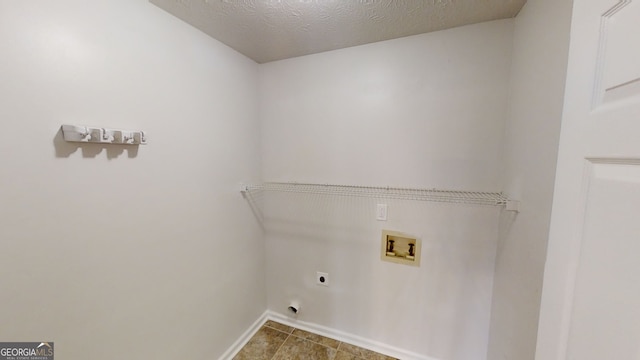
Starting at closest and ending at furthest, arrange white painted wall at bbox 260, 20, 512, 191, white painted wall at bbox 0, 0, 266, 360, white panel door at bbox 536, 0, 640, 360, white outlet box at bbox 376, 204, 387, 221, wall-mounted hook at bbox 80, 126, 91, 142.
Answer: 1. white panel door at bbox 536, 0, 640, 360
2. white painted wall at bbox 0, 0, 266, 360
3. wall-mounted hook at bbox 80, 126, 91, 142
4. white painted wall at bbox 260, 20, 512, 191
5. white outlet box at bbox 376, 204, 387, 221

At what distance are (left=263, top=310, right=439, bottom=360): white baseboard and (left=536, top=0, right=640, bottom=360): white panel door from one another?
4.58 feet

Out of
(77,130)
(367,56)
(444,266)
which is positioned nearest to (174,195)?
(77,130)

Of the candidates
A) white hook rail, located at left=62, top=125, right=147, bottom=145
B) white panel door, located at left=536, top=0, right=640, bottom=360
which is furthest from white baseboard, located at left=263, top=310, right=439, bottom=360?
white hook rail, located at left=62, top=125, right=147, bottom=145

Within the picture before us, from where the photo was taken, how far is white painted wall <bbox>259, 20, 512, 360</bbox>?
143 centimetres

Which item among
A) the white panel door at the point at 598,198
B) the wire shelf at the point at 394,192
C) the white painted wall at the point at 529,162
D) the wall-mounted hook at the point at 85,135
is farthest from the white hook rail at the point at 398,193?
the wall-mounted hook at the point at 85,135

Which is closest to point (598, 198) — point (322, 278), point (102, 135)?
point (102, 135)

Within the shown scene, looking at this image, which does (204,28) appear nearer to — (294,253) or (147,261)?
(147,261)

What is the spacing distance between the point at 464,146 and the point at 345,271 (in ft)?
4.18

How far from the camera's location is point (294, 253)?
204 centimetres

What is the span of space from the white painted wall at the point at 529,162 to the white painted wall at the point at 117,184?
70.0 inches

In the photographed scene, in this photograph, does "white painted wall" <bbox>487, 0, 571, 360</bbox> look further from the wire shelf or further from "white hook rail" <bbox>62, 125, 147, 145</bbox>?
"white hook rail" <bbox>62, 125, 147, 145</bbox>

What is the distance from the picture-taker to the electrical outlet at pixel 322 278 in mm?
1940

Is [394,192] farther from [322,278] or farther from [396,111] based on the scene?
[322,278]

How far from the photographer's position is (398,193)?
1.64m
